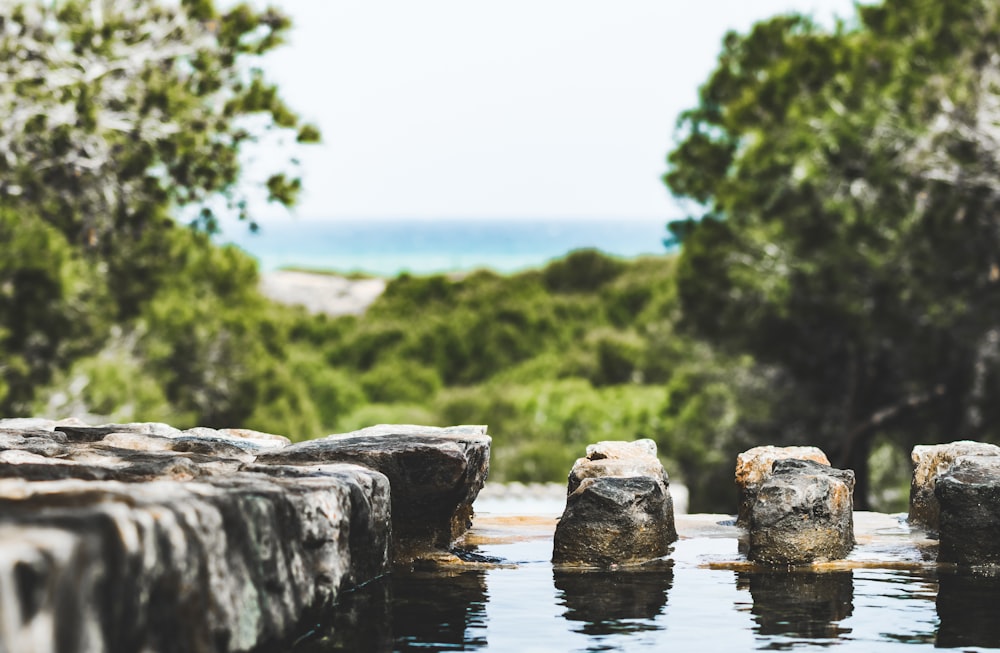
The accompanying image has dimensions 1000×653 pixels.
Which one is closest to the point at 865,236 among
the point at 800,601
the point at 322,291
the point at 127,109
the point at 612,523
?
the point at 127,109

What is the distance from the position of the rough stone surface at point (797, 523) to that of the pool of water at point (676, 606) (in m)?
0.15

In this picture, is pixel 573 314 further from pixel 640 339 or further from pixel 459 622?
pixel 459 622

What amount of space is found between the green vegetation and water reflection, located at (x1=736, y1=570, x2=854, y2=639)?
7.80 metres

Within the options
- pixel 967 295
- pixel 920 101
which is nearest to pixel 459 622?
pixel 920 101

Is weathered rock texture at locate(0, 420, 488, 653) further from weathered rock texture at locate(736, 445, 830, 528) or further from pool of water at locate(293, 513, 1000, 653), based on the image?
weathered rock texture at locate(736, 445, 830, 528)

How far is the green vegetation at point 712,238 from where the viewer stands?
14.3 metres

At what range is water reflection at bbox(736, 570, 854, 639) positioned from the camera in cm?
632

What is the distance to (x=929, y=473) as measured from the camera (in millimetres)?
9945

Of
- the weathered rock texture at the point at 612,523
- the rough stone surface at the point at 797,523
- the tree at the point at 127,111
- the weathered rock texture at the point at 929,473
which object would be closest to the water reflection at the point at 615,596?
the weathered rock texture at the point at 612,523

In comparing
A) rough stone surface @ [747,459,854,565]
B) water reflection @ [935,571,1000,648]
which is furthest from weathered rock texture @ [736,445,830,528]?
water reflection @ [935,571,1000,648]

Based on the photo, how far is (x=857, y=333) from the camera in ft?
77.7

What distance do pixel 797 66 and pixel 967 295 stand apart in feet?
18.3

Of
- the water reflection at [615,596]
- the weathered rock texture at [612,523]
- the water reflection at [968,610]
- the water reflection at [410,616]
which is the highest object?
the weathered rock texture at [612,523]

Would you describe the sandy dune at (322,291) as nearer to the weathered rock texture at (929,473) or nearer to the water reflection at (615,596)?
the weathered rock texture at (929,473)
